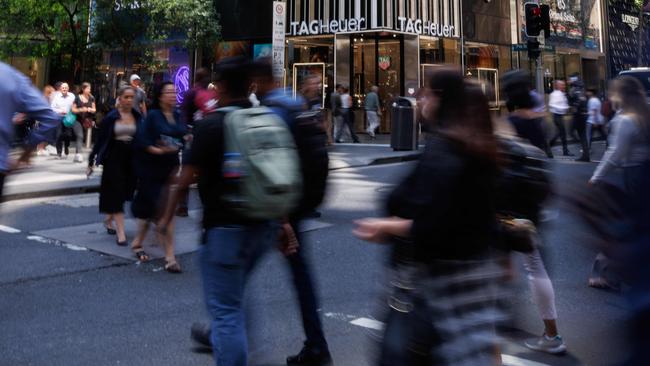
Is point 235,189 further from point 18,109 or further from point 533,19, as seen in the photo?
point 533,19

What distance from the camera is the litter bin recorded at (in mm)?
17906

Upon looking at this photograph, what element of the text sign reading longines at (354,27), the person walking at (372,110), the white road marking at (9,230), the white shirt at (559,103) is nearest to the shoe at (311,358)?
the white road marking at (9,230)

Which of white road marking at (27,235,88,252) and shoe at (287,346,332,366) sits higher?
white road marking at (27,235,88,252)

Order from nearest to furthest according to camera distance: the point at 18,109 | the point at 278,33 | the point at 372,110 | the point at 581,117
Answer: the point at 18,109 < the point at 278,33 < the point at 581,117 < the point at 372,110

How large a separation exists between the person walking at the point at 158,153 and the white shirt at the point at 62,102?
32.6 ft

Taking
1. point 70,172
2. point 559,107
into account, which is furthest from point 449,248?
point 559,107

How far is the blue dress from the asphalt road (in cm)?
69

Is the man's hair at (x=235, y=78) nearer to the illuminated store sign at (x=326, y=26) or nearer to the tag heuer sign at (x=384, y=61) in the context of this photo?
the illuminated store sign at (x=326, y=26)

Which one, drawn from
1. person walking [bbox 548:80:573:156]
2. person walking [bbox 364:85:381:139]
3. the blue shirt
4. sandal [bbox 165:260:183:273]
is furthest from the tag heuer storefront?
the blue shirt

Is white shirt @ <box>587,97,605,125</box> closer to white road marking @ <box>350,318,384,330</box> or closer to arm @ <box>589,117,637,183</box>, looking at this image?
arm @ <box>589,117,637,183</box>

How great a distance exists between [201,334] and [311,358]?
2.71 ft

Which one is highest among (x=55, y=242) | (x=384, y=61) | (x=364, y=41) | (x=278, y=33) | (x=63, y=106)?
(x=364, y=41)

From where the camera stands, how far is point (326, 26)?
83.7 feet

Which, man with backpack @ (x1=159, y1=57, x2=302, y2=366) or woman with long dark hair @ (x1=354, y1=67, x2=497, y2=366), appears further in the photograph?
man with backpack @ (x1=159, y1=57, x2=302, y2=366)
